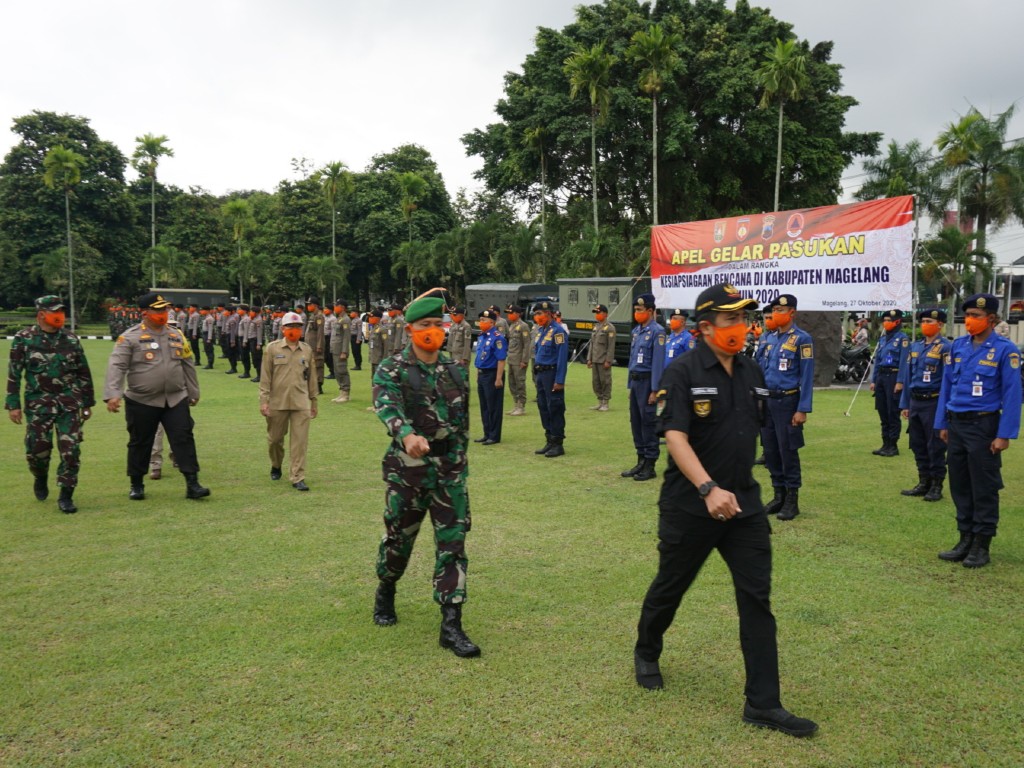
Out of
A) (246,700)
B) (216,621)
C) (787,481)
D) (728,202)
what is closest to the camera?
(246,700)

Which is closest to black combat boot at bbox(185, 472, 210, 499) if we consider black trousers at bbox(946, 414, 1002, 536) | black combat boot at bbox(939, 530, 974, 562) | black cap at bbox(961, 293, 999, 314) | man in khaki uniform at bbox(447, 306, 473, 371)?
black combat boot at bbox(939, 530, 974, 562)

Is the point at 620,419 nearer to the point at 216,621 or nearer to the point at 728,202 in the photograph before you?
the point at 216,621

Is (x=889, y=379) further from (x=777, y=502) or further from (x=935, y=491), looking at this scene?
(x=777, y=502)

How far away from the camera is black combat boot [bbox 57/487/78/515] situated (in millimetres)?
6969

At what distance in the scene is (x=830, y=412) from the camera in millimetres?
13766

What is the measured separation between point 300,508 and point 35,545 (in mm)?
2099

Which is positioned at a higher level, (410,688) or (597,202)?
(597,202)

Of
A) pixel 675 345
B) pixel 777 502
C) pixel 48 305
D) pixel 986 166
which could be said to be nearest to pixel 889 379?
pixel 675 345

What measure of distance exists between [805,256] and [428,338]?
371 inches

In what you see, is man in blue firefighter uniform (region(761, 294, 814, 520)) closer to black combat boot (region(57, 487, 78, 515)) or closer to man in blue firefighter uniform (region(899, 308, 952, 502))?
man in blue firefighter uniform (region(899, 308, 952, 502))

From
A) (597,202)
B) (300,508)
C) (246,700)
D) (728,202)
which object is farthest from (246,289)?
(246,700)

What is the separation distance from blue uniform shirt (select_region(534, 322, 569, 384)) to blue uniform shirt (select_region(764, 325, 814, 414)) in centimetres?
314

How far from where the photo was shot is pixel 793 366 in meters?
7.07

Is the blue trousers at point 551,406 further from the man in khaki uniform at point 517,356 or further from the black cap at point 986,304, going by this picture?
the black cap at point 986,304
